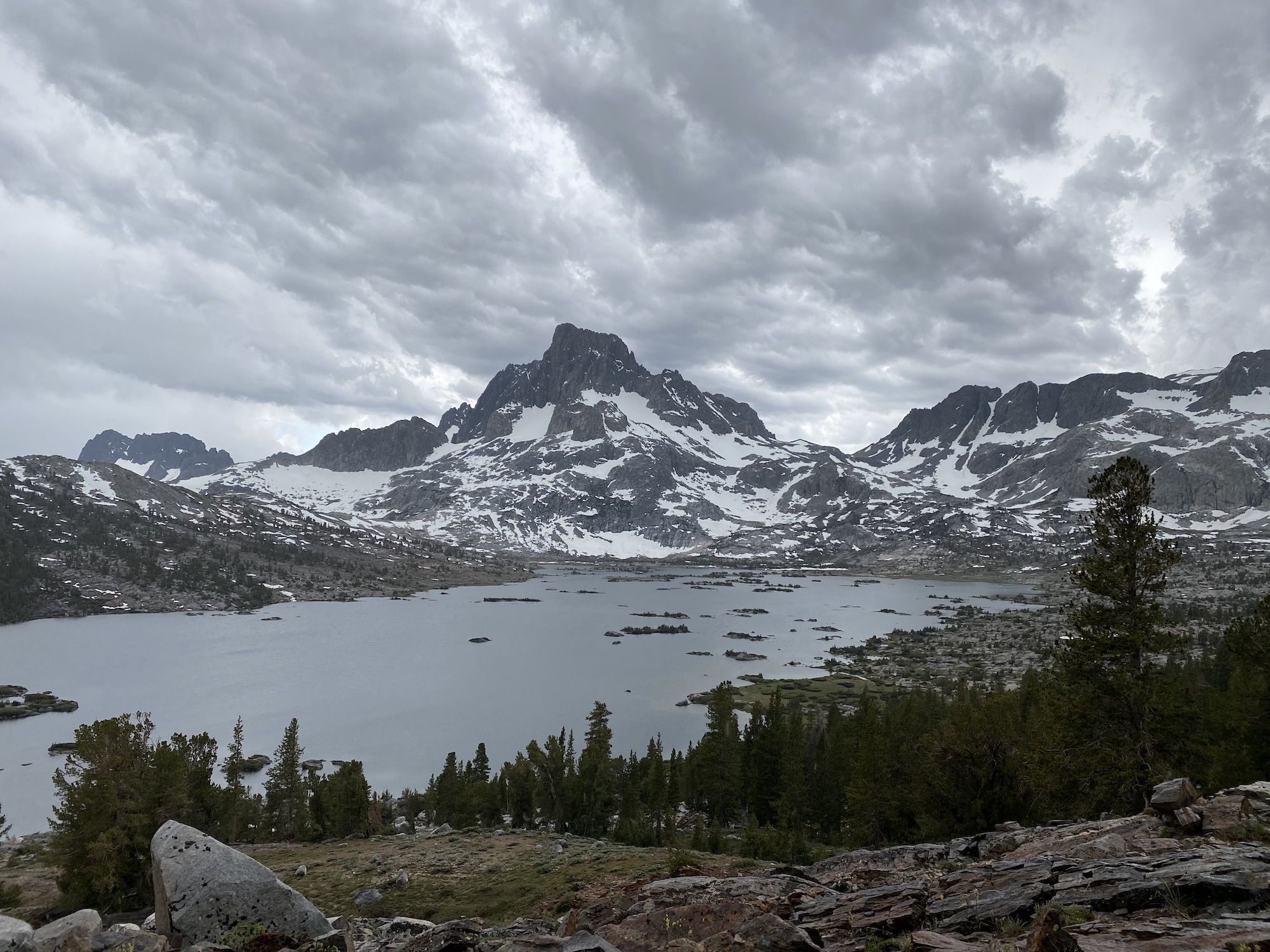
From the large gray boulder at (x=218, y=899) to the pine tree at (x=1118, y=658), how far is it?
25064mm

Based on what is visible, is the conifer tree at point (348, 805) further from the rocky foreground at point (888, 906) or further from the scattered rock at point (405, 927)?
the rocky foreground at point (888, 906)

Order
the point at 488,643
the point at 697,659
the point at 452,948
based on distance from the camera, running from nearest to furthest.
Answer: the point at 452,948 < the point at 697,659 < the point at 488,643

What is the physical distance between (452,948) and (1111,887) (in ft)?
39.4

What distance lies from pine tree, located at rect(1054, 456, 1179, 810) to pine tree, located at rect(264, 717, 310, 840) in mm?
56624

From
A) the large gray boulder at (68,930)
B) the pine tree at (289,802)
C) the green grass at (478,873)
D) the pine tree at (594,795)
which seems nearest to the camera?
the large gray boulder at (68,930)

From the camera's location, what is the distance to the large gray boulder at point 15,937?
35.1 feet

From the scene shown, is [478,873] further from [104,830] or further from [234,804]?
[234,804]

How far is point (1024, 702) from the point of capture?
59438mm

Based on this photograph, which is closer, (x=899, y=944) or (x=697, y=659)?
(x=899, y=944)

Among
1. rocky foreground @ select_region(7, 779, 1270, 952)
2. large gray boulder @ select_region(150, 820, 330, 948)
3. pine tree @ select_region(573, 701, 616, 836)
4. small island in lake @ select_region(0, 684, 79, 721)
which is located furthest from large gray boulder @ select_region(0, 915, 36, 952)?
small island in lake @ select_region(0, 684, 79, 721)

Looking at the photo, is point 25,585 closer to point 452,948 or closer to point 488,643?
point 488,643

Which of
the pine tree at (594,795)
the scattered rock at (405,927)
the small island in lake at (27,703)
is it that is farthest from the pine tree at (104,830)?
the small island in lake at (27,703)

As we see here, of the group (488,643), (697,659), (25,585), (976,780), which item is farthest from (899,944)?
(25,585)

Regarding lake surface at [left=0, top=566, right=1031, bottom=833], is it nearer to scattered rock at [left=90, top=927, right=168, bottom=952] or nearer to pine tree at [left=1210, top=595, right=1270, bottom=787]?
pine tree at [left=1210, top=595, right=1270, bottom=787]
